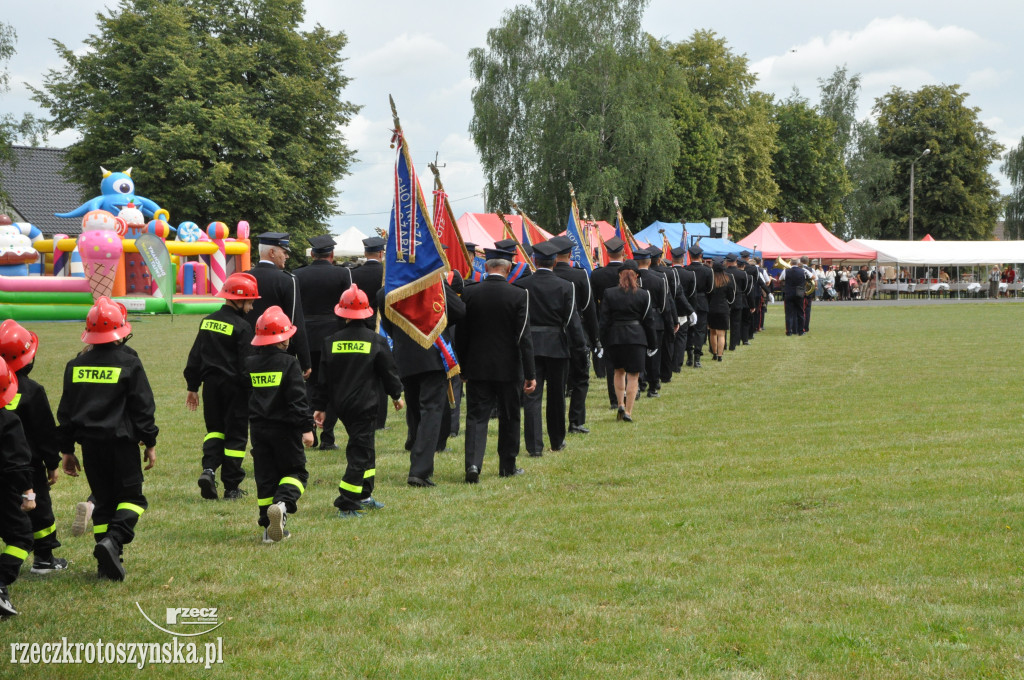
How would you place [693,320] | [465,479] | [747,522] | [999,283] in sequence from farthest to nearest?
[999,283] < [693,320] < [465,479] < [747,522]

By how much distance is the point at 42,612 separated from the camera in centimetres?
569

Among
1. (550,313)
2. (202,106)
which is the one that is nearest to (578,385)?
(550,313)

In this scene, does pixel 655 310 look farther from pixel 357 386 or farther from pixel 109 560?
pixel 109 560

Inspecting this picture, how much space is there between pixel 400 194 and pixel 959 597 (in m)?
5.98

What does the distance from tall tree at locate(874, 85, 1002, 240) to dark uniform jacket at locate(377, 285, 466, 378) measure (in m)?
72.0

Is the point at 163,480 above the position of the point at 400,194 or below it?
below

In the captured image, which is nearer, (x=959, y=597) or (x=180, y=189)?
(x=959, y=597)

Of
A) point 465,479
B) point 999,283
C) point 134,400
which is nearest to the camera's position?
point 134,400

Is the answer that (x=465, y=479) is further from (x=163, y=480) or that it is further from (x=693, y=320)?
(x=693, y=320)

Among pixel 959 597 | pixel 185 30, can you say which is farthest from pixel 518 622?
pixel 185 30

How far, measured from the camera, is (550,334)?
36.2 feet

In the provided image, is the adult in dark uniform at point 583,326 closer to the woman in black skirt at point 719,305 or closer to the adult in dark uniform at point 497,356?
the adult in dark uniform at point 497,356

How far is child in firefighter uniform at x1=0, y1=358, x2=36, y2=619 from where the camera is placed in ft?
18.8

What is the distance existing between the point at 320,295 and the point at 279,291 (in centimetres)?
129
